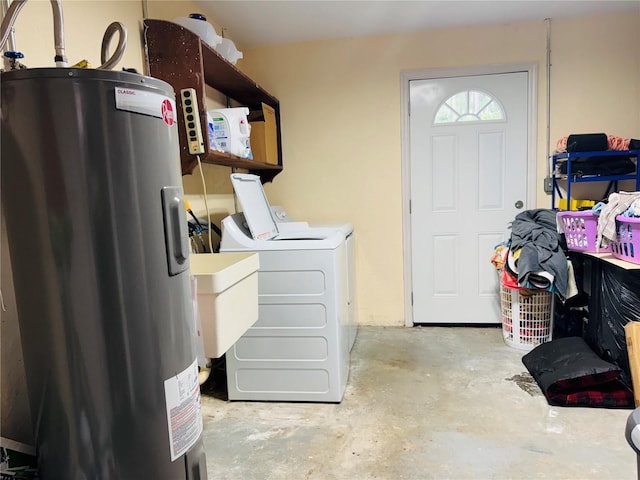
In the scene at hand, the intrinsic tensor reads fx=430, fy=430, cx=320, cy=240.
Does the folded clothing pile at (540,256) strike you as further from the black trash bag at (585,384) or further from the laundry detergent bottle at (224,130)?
the laundry detergent bottle at (224,130)

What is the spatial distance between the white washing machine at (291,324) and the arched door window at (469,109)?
4.96ft

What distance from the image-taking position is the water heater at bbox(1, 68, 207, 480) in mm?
800

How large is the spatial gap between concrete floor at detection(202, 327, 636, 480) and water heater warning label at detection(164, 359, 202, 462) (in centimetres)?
75

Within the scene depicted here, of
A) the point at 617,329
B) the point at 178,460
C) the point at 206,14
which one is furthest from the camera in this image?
the point at 206,14

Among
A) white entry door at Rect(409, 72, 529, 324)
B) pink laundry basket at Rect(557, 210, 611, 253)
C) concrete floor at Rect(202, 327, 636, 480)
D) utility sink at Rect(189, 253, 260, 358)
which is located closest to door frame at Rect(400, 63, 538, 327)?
white entry door at Rect(409, 72, 529, 324)

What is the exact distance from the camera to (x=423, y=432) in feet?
6.15

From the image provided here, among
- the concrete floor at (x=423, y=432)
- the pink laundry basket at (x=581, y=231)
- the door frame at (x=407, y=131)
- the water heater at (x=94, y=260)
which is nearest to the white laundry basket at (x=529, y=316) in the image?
the concrete floor at (x=423, y=432)

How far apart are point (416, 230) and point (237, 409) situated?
1.85 m

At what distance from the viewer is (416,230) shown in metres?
3.29

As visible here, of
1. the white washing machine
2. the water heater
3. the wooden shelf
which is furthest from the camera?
the white washing machine

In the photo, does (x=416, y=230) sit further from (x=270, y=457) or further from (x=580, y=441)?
(x=270, y=457)

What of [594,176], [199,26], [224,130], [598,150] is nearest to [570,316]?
[594,176]

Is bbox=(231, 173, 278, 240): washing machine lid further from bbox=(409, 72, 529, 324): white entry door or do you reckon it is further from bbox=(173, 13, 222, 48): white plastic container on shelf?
bbox=(409, 72, 529, 324): white entry door

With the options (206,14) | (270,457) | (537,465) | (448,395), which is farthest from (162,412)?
(206,14)
